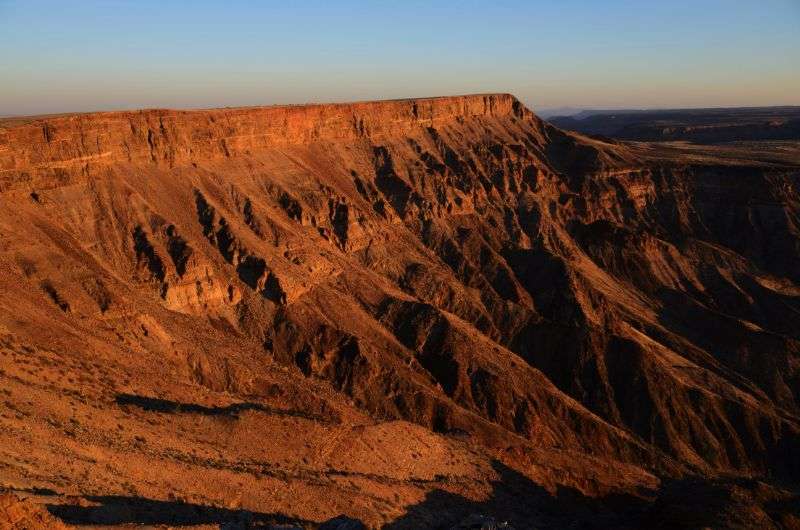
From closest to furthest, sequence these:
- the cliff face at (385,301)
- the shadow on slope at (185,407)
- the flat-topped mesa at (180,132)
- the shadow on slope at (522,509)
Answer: the shadow on slope at (522,509), the shadow on slope at (185,407), the cliff face at (385,301), the flat-topped mesa at (180,132)

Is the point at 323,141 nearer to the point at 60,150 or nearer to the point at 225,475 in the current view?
the point at 60,150

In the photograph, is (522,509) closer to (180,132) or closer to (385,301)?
(385,301)

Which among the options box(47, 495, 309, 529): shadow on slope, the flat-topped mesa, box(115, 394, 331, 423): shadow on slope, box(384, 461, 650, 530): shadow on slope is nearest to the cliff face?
the flat-topped mesa

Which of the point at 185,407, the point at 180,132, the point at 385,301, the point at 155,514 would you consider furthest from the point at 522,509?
the point at 180,132

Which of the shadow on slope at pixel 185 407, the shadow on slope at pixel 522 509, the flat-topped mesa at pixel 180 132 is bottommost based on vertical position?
the shadow on slope at pixel 522 509

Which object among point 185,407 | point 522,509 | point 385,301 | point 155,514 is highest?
point 155,514

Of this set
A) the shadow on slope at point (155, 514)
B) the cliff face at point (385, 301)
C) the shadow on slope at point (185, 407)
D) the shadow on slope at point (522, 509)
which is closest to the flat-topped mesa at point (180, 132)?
the cliff face at point (385, 301)

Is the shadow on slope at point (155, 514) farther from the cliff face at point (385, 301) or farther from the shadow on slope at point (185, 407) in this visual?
the shadow on slope at point (185, 407)

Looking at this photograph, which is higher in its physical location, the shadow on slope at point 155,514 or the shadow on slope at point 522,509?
the shadow on slope at point 155,514
